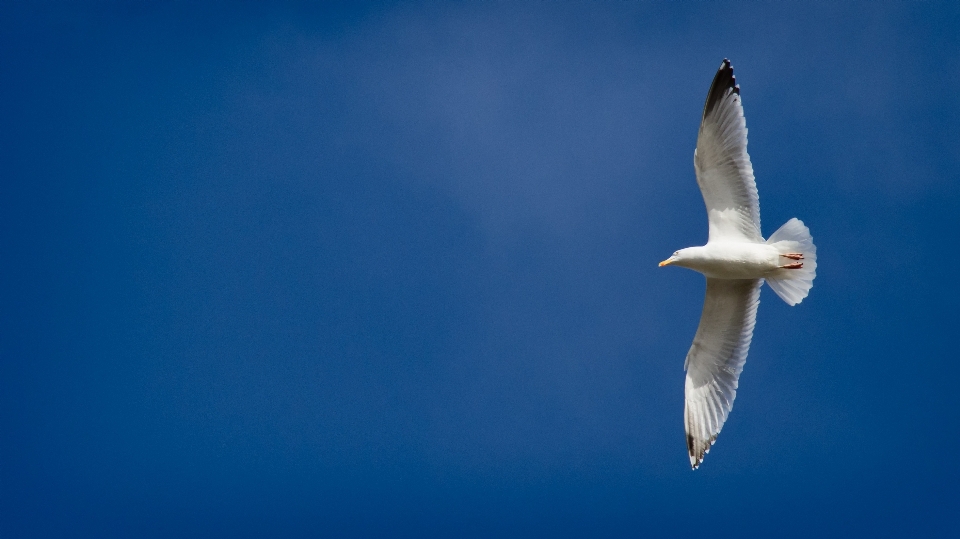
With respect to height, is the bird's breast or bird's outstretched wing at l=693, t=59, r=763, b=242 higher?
bird's outstretched wing at l=693, t=59, r=763, b=242

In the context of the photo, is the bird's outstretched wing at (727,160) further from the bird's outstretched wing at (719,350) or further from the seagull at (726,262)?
the bird's outstretched wing at (719,350)

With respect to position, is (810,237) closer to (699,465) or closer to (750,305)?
(750,305)

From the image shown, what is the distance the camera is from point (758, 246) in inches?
208

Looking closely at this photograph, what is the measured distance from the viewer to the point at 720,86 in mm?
5238

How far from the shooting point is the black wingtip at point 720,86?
5.22 metres

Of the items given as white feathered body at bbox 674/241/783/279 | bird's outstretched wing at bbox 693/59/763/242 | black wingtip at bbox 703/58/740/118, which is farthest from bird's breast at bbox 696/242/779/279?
black wingtip at bbox 703/58/740/118

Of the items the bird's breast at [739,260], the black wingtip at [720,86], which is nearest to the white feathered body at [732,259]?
the bird's breast at [739,260]

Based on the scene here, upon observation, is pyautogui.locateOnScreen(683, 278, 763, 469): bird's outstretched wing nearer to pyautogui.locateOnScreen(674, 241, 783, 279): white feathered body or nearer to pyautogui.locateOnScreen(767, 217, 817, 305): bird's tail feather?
pyautogui.locateOnScreen(674, 241, 783, 279): white feathered body

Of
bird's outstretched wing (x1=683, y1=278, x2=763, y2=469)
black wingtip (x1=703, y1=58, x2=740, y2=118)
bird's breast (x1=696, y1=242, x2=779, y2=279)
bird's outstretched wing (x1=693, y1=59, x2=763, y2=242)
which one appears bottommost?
bird's outstretched wing (x1=683, y1=278, x2=763, y2=469)

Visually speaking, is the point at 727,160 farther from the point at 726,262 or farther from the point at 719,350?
the point at 719,350

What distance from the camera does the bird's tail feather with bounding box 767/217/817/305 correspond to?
5.25 meters

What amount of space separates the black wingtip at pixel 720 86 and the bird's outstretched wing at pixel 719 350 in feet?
3.41

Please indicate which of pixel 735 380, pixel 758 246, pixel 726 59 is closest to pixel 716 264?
pixel 758 246

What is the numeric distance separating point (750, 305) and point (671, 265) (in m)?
0.55
